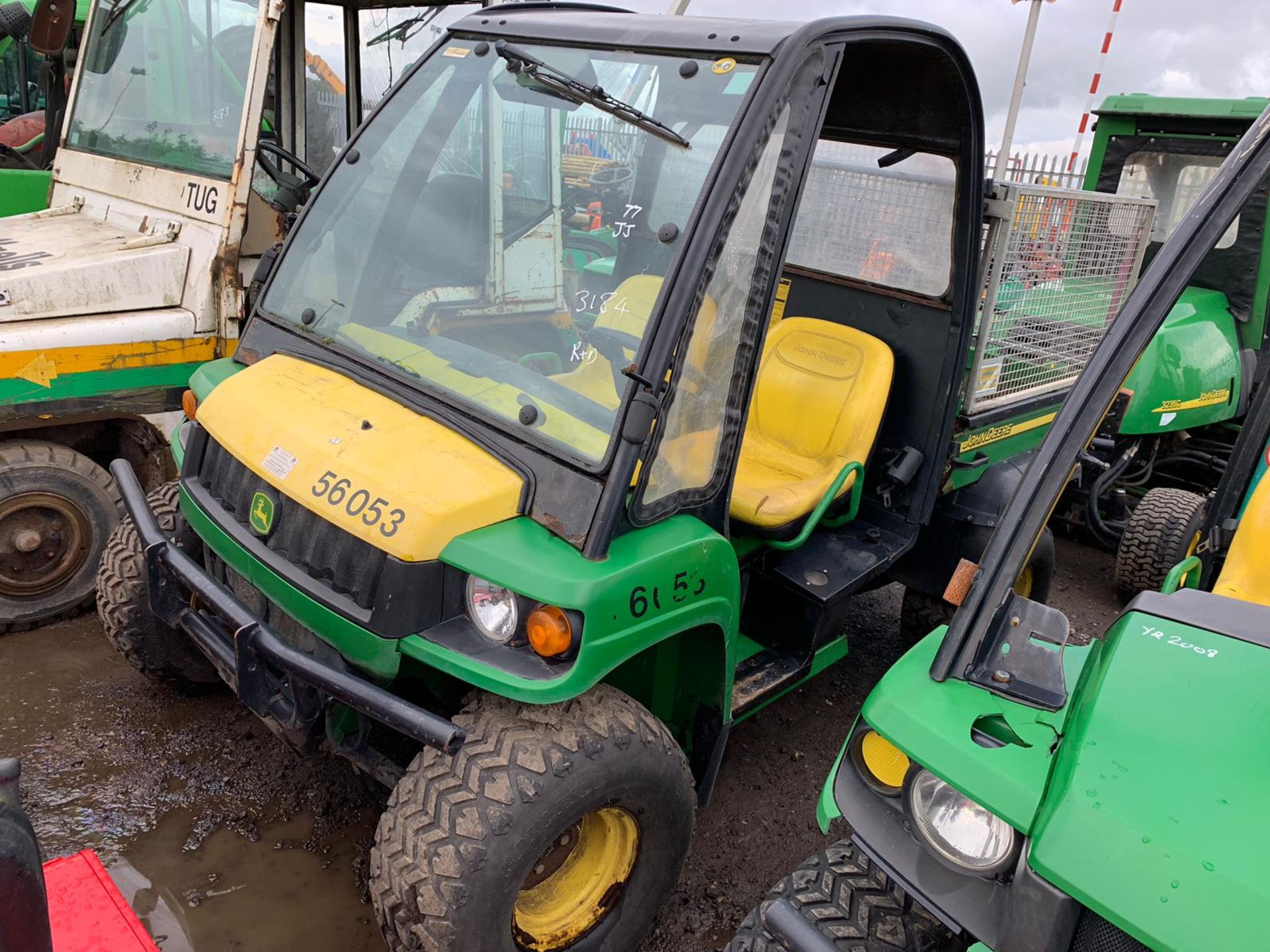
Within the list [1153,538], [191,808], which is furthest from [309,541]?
[1153,538]

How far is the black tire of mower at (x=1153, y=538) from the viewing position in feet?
15.0

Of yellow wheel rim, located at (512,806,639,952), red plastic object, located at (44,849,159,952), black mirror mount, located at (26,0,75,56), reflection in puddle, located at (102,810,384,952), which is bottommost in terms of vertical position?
reflection in puddle, located at (102,810,384,952)

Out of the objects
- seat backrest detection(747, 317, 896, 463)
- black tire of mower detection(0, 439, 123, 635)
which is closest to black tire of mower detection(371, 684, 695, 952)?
seat backrest detection(747, 317, 896, 463)

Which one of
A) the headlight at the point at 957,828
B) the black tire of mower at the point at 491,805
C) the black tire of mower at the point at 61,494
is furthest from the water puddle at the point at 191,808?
the headlight at the point at 957,828

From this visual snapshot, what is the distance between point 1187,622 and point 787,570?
4.72 feet

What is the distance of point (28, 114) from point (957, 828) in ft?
24.4

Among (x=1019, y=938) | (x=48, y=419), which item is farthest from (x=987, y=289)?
(x=48, y=419)

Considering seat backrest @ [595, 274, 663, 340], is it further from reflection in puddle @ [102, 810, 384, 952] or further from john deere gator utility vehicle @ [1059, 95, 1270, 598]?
john deere gator utility vehicle @ [1059, 95, 1270, 598]

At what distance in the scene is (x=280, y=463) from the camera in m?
2.12

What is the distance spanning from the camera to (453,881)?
73.5 inches

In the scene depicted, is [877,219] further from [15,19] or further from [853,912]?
[15,19]

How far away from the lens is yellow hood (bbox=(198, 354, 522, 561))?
6.35 ft

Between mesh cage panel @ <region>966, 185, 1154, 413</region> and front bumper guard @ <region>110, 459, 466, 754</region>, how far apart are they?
2298 mm

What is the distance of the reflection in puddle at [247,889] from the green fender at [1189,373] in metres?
4.13
